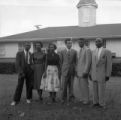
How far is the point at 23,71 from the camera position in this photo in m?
9.15

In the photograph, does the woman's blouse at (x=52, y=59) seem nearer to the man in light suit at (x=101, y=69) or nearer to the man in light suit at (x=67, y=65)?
the man in light suit at (x=67, y=65)

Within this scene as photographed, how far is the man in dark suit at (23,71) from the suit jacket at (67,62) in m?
0.98

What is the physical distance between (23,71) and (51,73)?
839 millimetres

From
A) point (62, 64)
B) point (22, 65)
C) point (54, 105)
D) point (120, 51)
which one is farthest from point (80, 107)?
point (120, 51)

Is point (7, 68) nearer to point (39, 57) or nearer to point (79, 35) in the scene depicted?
point (79, 35)

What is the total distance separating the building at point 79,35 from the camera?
23594mm

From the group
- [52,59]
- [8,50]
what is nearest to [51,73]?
[52,59]

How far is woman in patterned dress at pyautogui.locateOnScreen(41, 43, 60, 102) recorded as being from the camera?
9133 millimetres

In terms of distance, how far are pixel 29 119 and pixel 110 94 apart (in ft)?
14.8

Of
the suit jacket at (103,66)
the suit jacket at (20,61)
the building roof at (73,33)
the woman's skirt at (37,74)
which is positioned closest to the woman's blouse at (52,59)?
the woman's skirt at (37,74)

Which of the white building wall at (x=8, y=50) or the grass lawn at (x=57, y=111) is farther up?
the white building wall at (x=8, y=50)

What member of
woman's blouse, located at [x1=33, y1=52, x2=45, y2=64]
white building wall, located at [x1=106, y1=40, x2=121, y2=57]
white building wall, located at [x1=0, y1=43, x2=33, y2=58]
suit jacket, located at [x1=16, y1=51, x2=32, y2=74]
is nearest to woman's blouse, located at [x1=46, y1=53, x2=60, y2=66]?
woman's blouse, located at [x1=33, y1=52, x2=45, y2=64]

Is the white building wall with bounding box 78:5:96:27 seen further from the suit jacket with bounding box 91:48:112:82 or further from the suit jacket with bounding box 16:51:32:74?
the suit jacket with bounding box 91:48:112:82

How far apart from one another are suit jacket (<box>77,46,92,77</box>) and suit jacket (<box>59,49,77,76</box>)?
0.66 ft
